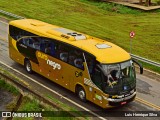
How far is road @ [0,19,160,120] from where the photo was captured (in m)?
17.5

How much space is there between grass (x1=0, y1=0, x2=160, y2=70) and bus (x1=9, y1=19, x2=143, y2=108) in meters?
9.37

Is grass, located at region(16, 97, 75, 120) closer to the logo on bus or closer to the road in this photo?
the road

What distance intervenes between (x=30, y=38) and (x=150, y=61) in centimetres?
893

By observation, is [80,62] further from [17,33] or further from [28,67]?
[17,33]

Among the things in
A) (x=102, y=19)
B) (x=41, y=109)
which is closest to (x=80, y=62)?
(x=41, y=109)

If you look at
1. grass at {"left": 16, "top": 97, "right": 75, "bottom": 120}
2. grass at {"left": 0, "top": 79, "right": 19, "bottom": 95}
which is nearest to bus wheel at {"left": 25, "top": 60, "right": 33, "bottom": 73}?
grass at {"left": 0, "top": 79, "right": 19, "bottom": 95}

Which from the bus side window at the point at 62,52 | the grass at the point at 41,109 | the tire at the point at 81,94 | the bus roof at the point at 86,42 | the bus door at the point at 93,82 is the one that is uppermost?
the bus roof at the point at 86,42

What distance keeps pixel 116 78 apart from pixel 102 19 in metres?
21.6

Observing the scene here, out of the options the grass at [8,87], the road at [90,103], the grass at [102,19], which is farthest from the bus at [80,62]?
the grass at [102,19]

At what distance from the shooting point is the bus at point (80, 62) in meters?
16.4

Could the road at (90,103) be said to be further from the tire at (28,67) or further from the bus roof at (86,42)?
the bus roof at (86,42)

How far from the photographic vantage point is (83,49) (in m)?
17.4

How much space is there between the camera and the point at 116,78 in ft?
53.6

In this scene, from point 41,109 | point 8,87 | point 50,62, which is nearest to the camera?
point 41,109
